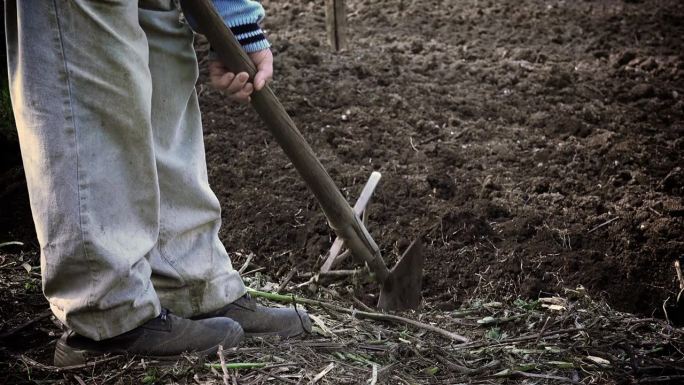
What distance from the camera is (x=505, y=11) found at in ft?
18.1

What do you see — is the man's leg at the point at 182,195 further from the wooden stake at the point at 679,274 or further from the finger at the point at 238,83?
the wooden stake at the point at 679,274

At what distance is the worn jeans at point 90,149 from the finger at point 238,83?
0.25 meters

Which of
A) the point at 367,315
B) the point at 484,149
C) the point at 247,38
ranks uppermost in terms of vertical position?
the point at 247,38

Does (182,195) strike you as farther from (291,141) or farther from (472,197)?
(472,197)

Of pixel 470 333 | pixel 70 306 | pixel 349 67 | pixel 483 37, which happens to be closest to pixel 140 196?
pixel 70 306

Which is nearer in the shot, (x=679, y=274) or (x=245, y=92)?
(x=245, y=92)

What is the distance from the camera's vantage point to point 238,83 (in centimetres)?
234

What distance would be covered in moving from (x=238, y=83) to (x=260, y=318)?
0.71 meters

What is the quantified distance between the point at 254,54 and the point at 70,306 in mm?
903

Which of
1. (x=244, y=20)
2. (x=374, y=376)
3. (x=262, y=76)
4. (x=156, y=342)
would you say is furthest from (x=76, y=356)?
(x=244, y=20)

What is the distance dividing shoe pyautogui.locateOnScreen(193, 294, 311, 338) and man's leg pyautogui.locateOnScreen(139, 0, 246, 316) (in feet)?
0.14

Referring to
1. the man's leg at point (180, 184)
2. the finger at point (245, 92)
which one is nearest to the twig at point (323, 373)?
the man's leg at point (180, 184)

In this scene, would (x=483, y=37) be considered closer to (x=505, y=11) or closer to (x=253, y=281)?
(x=505, y=11)

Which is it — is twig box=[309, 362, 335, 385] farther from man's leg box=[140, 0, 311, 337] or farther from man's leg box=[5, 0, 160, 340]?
man's leg box=[5, 0, 160, 340]
